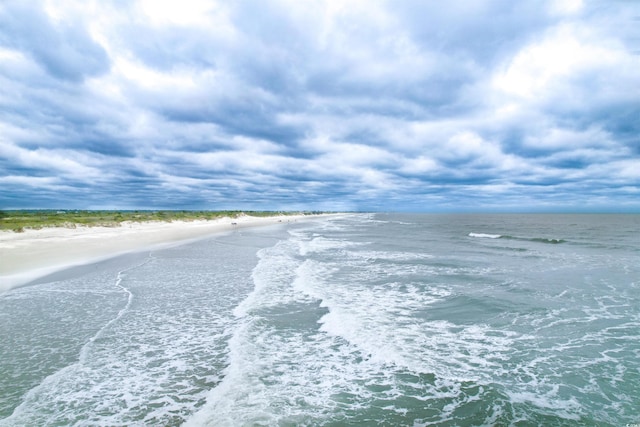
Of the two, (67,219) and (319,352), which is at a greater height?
(67,219)

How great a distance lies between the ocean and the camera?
651 centimetres

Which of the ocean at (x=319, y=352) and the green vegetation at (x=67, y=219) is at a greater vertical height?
the green vegetation at (x=67, y=219)

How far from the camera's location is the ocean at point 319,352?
6512 mm

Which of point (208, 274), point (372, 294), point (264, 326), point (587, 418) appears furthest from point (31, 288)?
point (587, 418)

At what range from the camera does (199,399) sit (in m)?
6.82

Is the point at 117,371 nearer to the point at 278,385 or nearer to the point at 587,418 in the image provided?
the point at 278,385

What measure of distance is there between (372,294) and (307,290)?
306cm

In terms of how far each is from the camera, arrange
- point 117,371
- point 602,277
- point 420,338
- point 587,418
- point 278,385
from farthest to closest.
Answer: point 602,277, point 420,338, point 117,371, point 278,385, point 587,418

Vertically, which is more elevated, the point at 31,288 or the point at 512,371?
the point at 31,288

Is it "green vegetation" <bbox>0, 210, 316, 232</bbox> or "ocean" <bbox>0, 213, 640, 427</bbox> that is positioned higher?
"green vegetation" <bbox>0, 210, 316, 232</bbox>

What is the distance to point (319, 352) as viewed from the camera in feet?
30.1

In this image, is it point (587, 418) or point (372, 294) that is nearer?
point (587, 418)

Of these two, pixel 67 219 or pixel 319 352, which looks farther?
pixel 67 219

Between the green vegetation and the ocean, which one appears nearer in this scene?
the ocean
